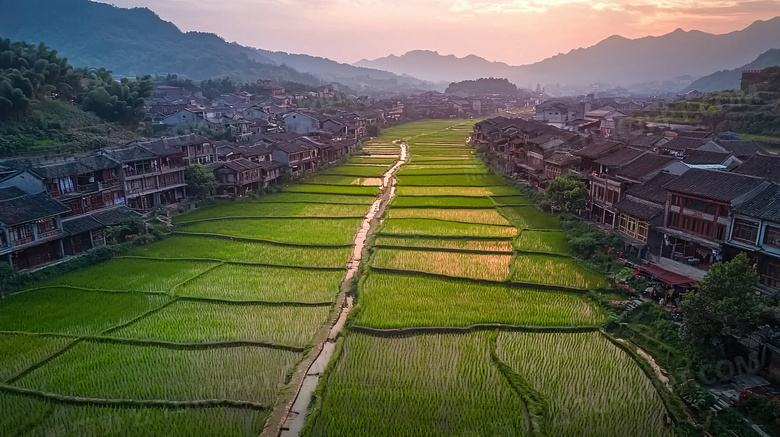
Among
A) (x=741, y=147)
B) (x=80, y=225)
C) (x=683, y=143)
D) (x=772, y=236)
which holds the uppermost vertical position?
(x=683, y=143)

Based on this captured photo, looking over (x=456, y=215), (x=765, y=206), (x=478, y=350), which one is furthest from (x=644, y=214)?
(x=478, y=350)

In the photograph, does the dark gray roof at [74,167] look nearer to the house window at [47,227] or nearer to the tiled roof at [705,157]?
the house window at [47,227]

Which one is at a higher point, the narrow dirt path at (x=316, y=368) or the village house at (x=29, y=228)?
the village house at (x=29, y=228)

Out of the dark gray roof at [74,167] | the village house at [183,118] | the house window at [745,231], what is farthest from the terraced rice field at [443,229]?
the village house at [183,118]

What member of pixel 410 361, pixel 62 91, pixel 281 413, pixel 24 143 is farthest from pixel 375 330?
pixel 62 91

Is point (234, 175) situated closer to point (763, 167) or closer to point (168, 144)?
point (168, 144)

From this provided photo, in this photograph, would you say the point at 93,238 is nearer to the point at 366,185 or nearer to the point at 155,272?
the point at 155,272
